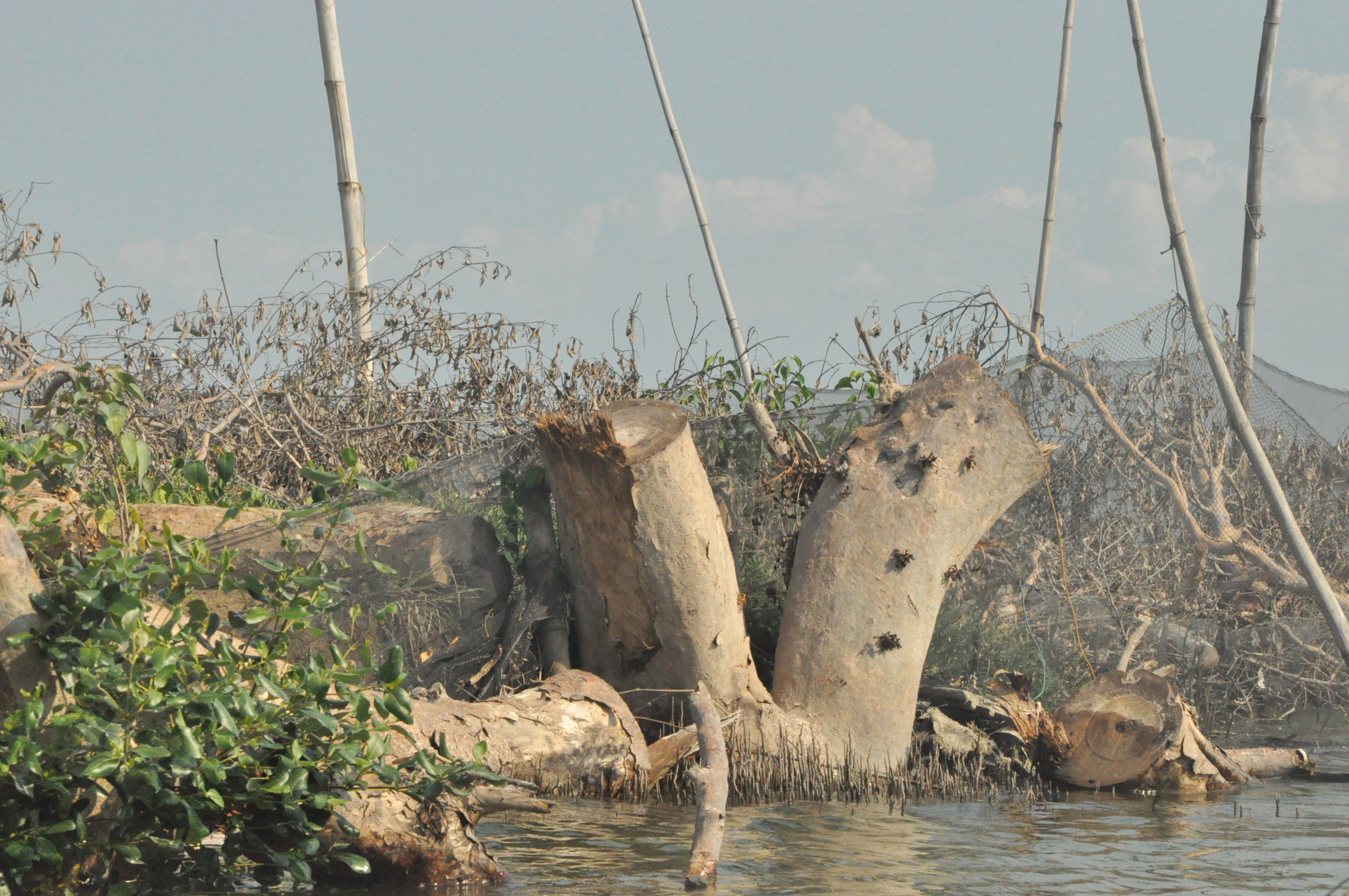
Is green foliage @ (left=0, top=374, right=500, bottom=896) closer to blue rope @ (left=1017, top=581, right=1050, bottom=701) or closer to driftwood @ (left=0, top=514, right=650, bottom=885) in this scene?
driftwood @ (left=0, top=514, right=650, bottom=885)

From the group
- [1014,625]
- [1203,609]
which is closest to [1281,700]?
[1203,609]

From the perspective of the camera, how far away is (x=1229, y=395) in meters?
7.55

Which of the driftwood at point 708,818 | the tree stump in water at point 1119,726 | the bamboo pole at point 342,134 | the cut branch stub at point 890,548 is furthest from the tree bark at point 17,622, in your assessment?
the bamboo pole at point 342,134

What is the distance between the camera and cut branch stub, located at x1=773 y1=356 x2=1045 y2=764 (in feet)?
24.7

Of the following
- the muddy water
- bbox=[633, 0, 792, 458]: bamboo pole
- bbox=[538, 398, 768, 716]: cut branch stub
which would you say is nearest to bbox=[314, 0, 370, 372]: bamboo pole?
bbox=[633, 0, 792, 458]: bamboo pole

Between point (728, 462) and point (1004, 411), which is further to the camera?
point (728, 462)

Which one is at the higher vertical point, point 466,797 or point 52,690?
point 52,690

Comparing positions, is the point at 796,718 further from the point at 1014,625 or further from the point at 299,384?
the point at 299,384

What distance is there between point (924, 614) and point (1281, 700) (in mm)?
4896

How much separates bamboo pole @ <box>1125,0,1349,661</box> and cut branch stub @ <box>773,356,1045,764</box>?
1.16 m

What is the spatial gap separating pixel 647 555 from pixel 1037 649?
3.89 meters

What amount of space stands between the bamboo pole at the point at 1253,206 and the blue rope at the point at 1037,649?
2.32m

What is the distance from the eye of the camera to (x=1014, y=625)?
32.4 ft

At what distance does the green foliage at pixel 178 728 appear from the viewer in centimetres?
401
